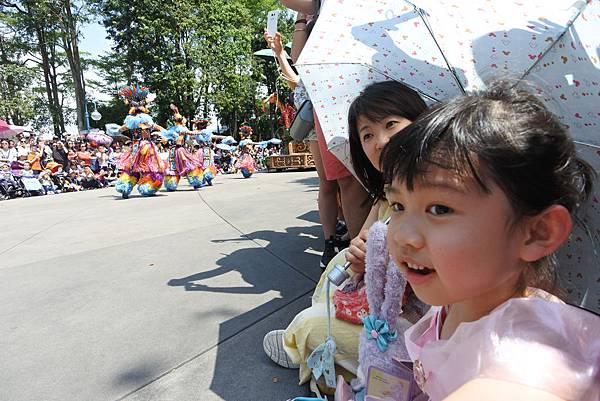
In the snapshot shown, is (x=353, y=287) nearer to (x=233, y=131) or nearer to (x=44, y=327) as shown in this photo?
(x=44, y=327)

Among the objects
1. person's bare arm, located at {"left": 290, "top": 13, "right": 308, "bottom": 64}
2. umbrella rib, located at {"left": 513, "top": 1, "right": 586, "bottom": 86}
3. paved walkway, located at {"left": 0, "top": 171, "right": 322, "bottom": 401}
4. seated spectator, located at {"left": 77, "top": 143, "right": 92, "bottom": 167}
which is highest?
person's bare arm, located at {"left": 290, "top": 13, "right": 308, "bottom": 64}

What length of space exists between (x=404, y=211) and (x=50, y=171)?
535 inches

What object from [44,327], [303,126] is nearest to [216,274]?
[44,327]

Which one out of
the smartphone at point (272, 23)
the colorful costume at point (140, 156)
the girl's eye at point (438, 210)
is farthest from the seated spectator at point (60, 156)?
the girl's eye at point (438, 210)

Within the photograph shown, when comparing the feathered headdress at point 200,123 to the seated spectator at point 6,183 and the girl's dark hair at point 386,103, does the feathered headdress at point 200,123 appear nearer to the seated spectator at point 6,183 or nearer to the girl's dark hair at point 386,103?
the seated spectator at point 6,183

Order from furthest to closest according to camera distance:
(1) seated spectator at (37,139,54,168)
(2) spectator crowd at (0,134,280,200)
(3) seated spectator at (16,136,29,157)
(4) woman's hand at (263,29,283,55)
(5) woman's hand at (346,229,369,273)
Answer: (1) seated spectator at (37,139,54,168)
(3) seated spectator at (16,136,29,157)
(2) spectator crowd at (0,134,280,200)
(4) woman's hand at (263,29,283,55)
(5) woman's hand at (346,229,369,273)

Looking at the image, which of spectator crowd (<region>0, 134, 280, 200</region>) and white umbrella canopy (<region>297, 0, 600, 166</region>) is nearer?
white umbrella canopy (<region>297, 0, 600, 166</region>)

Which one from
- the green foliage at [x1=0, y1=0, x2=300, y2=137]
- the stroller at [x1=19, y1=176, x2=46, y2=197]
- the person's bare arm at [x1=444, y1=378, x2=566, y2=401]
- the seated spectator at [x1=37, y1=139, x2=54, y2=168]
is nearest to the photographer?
the person's bare arm at [x1=444, y1=378, x2=566, y2=401]

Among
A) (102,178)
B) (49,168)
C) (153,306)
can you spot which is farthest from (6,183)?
(153,306)

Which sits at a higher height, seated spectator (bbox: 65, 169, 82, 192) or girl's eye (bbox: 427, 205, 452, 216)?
girl's eye (bbox: 427, 205, 452, 216)

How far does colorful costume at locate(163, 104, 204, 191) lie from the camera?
9492mm

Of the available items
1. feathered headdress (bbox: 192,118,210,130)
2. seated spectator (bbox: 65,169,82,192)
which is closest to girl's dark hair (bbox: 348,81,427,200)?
feathered headdress (bbox: 192,118,210,130)

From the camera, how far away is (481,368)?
1.94 ft

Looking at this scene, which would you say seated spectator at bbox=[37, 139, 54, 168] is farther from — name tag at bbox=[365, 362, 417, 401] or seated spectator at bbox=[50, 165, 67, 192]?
name tag at bbox=[365, 362, 417, 401]
